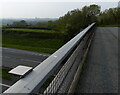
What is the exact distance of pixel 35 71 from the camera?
98 cm

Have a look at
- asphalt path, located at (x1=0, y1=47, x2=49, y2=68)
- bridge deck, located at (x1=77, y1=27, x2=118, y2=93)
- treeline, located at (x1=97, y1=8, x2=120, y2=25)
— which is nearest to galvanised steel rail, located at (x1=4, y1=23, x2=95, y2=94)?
bridge deck, located at (x1=77, y1=27, x2=118, y2=93)

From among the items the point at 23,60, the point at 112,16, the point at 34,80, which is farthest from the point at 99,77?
the point at 112,16

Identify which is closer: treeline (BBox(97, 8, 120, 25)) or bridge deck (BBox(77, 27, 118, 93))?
bridge deck (BBox(77, 27, 118, 93))

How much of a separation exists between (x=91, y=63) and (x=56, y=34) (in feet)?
114

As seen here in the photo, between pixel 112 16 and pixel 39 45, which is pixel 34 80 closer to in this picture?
pixel 39 45

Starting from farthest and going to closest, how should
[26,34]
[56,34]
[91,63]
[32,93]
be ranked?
[26,34] < [56,34] < [91,63] < [32,93]

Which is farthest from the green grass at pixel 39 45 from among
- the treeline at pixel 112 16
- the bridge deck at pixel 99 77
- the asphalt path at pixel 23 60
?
the bridge deck at pixel 99 77

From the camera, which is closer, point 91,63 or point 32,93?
point 32,93

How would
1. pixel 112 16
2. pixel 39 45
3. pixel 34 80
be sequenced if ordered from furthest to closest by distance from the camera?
1. pixel 112 16
2. pixel 39 45
3. pixel 34 80

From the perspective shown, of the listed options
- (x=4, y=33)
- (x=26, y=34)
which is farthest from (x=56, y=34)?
(x=4, y=33)

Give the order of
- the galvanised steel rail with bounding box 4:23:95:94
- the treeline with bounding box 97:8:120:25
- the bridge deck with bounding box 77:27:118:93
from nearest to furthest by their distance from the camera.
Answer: the galvanised steel rail with bounding box 4:23:95:94
the bridge deck with bounding box 77:27:118:93
the treeline with bounding box 97:8:120:25

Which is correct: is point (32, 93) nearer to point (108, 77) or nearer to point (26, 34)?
point (108, 77)

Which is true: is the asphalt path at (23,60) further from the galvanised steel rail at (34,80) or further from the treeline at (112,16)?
the treeline at (112,16)

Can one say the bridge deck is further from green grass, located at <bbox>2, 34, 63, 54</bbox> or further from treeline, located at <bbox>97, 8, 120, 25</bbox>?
treeline, located at <bbox>97, 8, 120, 25</bbox>
